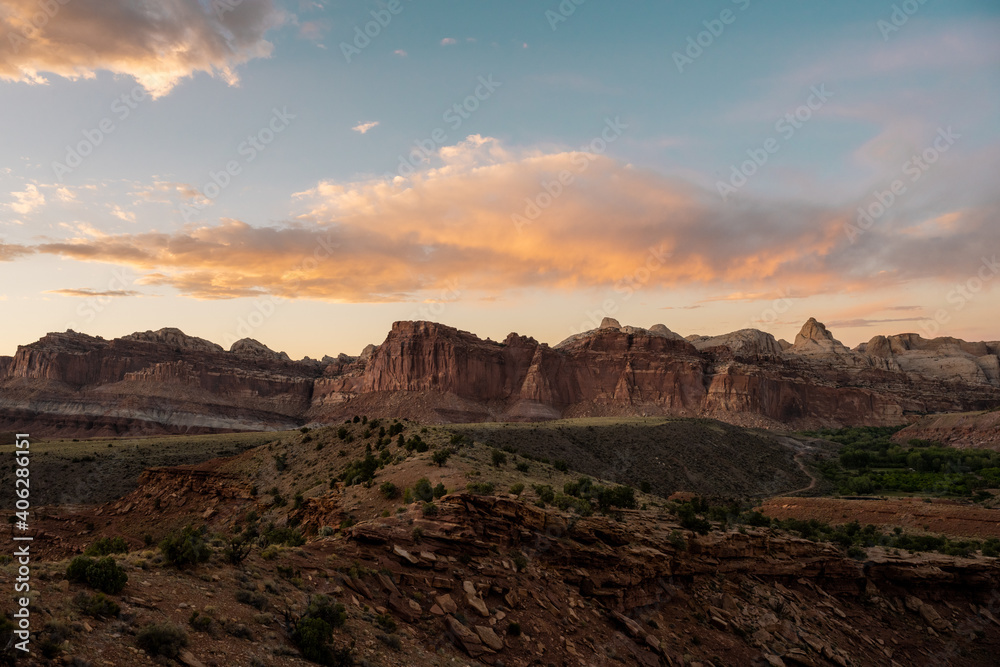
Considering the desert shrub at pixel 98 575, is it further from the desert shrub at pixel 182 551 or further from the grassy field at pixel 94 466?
the grassy field at pixel 94 466

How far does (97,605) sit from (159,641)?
1.56 m

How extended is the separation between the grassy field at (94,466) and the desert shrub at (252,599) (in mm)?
51488

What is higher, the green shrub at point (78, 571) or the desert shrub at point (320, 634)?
the green shrub at point (78, 571)

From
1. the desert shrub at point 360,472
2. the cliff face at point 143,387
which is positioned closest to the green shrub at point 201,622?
the desert shrub at point 360,472

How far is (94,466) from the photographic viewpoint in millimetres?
61125

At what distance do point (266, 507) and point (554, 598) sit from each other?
22.8m

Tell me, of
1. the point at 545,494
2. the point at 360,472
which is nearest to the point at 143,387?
the point at 360,472

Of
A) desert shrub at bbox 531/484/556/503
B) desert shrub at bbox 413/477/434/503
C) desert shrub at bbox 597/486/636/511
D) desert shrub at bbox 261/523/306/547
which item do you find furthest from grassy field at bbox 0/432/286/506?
desert shrub at bbox 597/486/636/511

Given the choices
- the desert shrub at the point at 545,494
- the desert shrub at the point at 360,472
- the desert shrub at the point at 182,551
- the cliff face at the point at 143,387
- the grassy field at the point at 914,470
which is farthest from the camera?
the cliff face at the point at 143,387

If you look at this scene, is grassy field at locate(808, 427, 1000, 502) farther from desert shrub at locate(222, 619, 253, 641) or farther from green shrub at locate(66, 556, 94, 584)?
green shrub at locate(66, 556, 94, 584)

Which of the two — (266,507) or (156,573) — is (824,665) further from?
(266,507)

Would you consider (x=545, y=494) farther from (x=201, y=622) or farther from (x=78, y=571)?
(x=78, y=571)

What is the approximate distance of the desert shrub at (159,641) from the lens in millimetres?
10711

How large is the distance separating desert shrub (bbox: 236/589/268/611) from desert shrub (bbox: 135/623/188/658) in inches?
118
